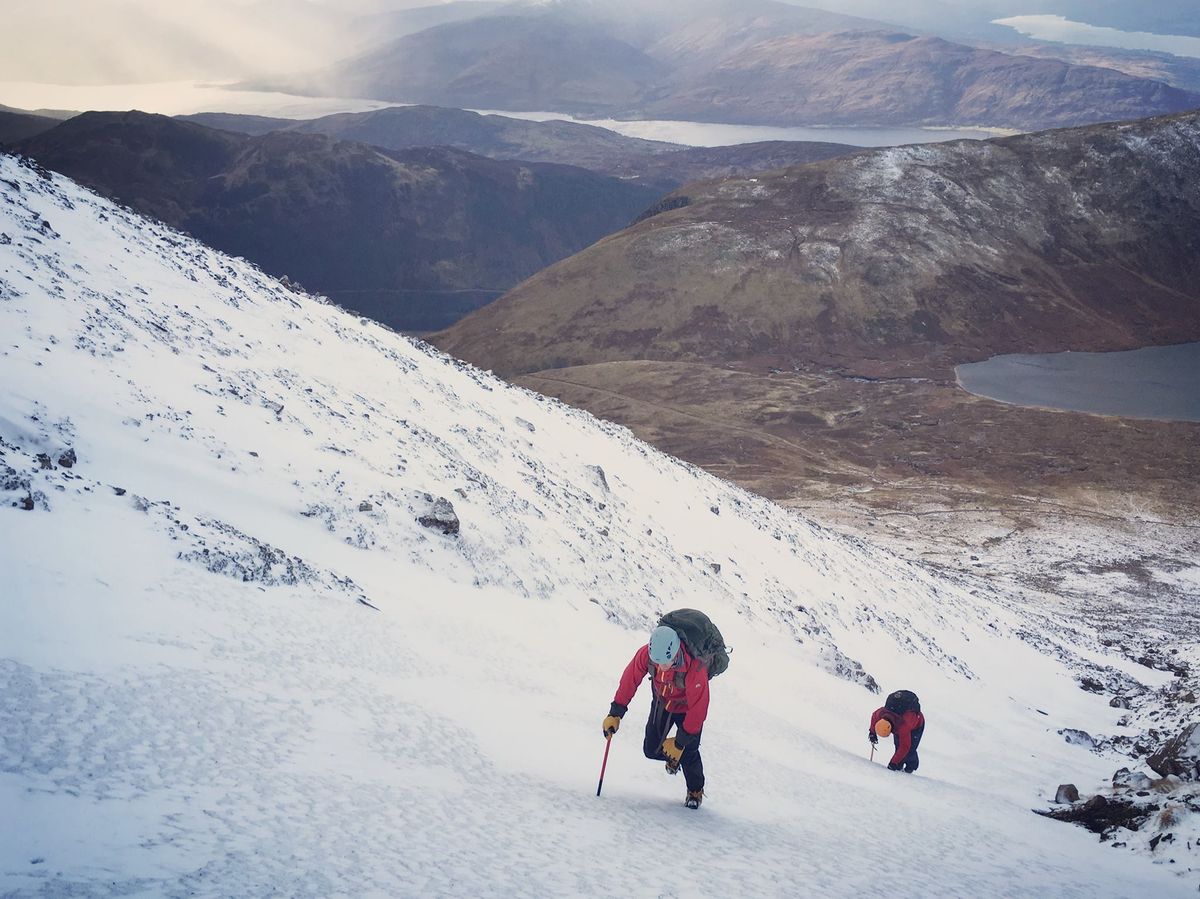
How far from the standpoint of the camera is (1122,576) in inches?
1791

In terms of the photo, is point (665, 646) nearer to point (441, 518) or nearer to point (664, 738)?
point (664, 738)

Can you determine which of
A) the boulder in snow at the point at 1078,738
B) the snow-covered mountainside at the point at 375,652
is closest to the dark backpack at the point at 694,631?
the snow-covered mountainside at the point at 375,652

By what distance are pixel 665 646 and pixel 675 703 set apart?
2.97 feet

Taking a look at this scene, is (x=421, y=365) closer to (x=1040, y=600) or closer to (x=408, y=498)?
(x=408, y=498)

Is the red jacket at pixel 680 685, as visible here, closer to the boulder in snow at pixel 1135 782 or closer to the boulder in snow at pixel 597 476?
the boulder in snow at pixel 1135 782

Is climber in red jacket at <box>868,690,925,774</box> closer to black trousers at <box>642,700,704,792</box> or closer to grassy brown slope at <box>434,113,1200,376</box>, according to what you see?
black trousers at <box>642,700,704,792</box>

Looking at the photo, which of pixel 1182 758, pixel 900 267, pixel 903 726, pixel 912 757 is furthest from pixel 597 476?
pixel 900 267

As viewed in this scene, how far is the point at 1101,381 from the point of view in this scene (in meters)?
97.8

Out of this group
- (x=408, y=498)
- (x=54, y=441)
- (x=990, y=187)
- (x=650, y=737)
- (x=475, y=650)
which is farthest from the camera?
(x=990, y=187)

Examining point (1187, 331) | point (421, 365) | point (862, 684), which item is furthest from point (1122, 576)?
point (1187, 331)

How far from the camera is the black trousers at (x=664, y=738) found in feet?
29.7

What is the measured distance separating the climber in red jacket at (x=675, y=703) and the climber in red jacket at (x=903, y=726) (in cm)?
643

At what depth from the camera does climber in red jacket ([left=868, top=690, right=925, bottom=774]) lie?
14.3 meters

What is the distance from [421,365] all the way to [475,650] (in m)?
14.7
